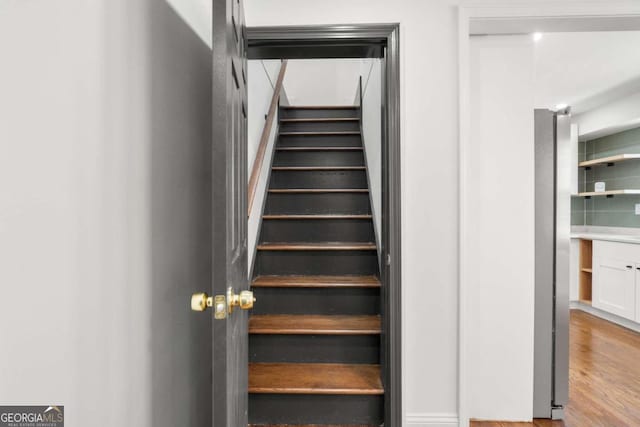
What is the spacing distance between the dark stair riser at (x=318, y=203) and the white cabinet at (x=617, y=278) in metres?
3.03

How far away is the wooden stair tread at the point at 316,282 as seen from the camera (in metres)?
2.45

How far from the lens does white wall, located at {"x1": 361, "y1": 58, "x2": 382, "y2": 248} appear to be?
2.72m

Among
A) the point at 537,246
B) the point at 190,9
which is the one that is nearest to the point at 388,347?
the point at 537,246

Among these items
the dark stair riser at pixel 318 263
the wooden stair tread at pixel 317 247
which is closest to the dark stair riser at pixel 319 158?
the wooden stair tread at pixel 317 247

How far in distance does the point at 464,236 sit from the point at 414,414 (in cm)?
95

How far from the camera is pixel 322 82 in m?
4.99

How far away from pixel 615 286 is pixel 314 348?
152 inches

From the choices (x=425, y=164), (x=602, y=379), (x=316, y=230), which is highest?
(x=425, y=164)

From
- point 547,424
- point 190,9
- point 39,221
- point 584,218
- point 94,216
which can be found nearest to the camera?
point 39,221

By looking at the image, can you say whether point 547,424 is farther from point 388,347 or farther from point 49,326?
point 49,326

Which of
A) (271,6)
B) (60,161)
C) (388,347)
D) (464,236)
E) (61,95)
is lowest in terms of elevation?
(388,347)

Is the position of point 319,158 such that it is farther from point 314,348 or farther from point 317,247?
point 314,348

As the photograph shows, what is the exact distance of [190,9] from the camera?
4.67 feet

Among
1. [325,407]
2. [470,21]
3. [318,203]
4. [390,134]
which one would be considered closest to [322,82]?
[318,203]
